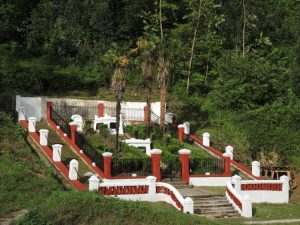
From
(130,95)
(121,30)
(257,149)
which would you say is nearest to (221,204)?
(257,149)

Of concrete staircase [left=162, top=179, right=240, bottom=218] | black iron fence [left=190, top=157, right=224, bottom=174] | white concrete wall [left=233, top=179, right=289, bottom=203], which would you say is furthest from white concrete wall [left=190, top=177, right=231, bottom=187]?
white concrete wall [left=233, top=179, right=289, bottom=203]

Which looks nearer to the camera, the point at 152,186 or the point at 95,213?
the point at 95,213

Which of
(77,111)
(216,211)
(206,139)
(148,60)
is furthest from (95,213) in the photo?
(77,111)

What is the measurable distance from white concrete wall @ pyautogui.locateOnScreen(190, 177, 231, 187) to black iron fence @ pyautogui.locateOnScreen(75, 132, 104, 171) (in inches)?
163

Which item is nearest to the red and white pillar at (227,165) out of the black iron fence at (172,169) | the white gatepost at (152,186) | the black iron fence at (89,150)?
the black iron fence at (172,169)

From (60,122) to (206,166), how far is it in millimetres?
Result: 9179

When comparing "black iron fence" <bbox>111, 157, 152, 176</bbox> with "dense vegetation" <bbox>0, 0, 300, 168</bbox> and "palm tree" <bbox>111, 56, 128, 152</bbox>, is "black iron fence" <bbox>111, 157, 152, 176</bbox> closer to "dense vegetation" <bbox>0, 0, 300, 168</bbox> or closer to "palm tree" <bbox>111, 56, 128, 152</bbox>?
"palm tree" <bbox>111, 56, 128, 152</bbox>

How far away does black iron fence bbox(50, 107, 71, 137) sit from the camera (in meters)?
31.8

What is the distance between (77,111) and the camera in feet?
119

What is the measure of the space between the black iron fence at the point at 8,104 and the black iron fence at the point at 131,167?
29.1ft

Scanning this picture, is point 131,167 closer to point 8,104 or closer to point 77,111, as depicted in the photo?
point 77,111

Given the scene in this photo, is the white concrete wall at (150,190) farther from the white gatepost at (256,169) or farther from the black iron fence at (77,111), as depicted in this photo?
the black iron fence at (77,111)

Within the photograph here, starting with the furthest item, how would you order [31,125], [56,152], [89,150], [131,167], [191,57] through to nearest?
1. [191,57]
2. [31,125]
3. [89,150]
4. [131,167]
5. [56,152]

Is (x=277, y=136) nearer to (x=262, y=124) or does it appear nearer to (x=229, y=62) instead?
(x=262, y=124)
